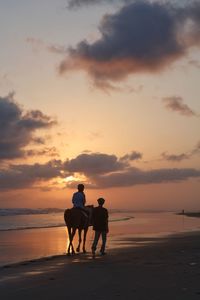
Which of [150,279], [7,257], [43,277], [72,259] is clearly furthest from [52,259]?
[150,279]

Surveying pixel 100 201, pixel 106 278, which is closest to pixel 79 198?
pixel 100 201

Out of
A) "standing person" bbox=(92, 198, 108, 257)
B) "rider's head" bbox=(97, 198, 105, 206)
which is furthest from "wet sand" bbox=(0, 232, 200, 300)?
"rider's head" bbox=(97, 198, 105, 206)

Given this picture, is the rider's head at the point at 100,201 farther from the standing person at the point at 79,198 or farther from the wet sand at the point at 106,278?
the wet sand at the point at 106,278

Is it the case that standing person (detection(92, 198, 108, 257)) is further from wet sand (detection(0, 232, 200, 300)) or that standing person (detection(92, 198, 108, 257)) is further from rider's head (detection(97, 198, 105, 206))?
wet sand (detection(0, 232, 200, 300))

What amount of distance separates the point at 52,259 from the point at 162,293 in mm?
7981

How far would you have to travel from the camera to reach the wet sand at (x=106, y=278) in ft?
32.2

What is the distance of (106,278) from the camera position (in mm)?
11883

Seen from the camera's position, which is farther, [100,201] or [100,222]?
[100,201]

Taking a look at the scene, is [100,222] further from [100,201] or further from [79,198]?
[79,198]

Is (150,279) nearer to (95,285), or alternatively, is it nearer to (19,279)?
(95,285)

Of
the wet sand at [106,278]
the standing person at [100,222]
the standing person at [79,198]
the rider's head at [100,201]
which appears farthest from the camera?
the standing person at [79,198]

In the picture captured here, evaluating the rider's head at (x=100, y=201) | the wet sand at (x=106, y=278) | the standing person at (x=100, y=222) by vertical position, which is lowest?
the wet sand at (x=106, y=278)

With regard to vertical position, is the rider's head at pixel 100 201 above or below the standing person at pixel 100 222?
above

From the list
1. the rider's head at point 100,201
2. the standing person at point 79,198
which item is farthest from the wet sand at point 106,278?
the standing person at point 79,198
